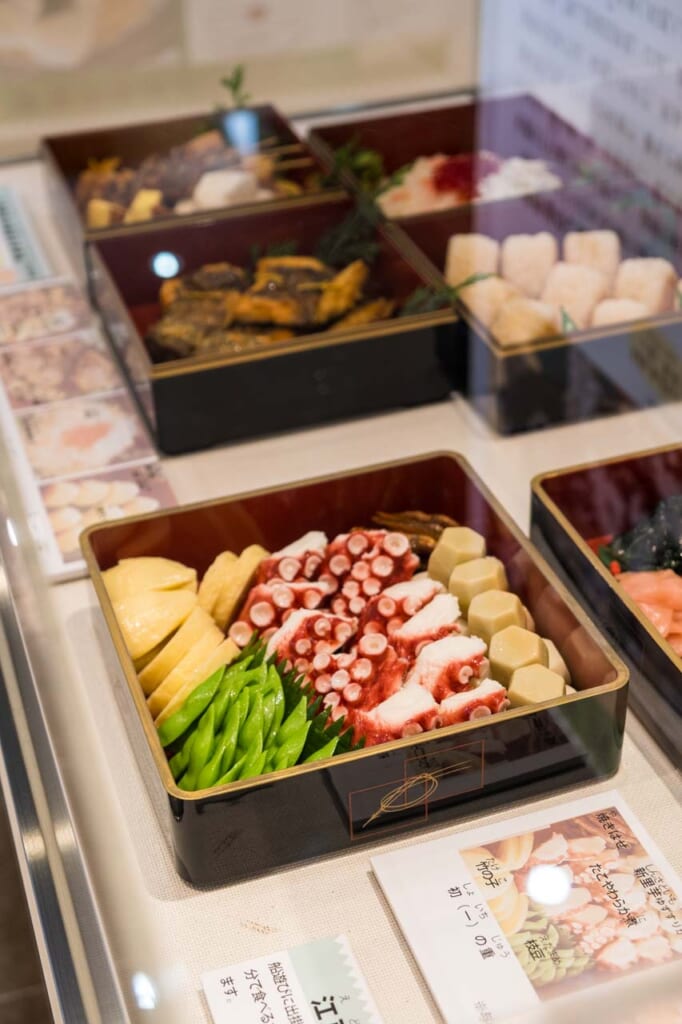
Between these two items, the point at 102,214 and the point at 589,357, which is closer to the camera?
the point at 589,357

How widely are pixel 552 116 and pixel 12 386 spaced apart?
0.78 metres

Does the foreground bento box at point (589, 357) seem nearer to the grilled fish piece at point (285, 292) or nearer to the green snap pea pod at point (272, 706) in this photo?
the grilled fish piece at point (285, 292)

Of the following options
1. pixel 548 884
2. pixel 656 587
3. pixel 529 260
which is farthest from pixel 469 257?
pixel 548 884

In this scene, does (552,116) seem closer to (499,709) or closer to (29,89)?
(29,89)

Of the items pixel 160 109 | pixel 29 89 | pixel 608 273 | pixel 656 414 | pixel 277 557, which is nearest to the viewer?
pixel 277 557

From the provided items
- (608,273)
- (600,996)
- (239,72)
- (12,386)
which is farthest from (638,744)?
(239,72)

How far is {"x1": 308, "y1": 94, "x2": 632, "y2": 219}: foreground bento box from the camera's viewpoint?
1.67m

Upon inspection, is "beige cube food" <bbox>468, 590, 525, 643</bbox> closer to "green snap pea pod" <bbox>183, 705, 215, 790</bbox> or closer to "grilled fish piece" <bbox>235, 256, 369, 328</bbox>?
"green snap pea pod" <bbox>183, 705, 215, 790</bbox>

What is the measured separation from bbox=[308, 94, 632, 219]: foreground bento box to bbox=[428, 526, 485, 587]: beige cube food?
59 cm

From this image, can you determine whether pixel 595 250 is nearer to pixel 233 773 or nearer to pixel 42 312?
pixel 42 312

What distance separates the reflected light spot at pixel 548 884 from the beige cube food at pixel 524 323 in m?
0.65

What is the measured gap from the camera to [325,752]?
37.3 inches

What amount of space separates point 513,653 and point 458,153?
111 cm

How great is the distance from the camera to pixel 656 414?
1.27 metres
